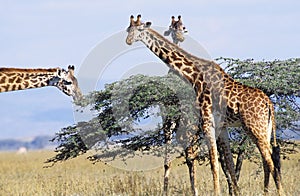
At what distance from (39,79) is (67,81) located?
50cm

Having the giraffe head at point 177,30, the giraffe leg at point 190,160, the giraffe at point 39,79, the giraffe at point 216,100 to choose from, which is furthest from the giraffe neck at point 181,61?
the giraffe leg at point 190,160

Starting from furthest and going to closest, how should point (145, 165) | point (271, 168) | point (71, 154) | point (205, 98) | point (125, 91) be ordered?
point (145, 165), point (71, 154), point (125, 91), point (205, 98), point (271, 168)

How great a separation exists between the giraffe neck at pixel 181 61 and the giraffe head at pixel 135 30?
73mm

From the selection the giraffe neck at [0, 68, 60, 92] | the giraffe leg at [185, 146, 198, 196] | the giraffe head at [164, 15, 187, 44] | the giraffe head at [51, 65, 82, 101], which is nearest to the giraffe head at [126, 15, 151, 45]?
the giraffe head at [51, 65, 82, 101]

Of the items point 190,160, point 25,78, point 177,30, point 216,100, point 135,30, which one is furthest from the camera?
point 177,30

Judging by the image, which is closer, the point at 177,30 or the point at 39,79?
the point at 39,79

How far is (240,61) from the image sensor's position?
12.7m

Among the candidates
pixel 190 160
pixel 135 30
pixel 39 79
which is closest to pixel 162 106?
pixel 190 160

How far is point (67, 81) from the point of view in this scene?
36.7 feet

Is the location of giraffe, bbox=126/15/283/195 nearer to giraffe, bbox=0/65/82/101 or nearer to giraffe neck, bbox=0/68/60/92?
giraffe, bbox=0/65/82/101

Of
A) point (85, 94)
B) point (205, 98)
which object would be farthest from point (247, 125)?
point (85, 94)

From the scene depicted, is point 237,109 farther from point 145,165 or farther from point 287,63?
point 145,165

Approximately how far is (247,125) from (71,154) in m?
4.64

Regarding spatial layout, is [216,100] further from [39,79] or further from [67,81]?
[39,79]
